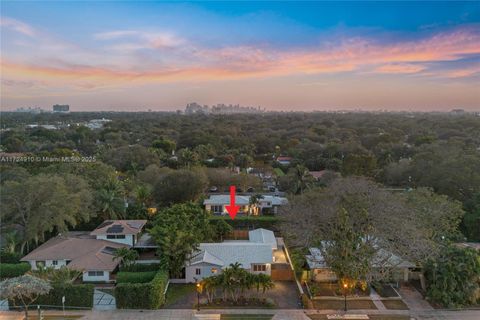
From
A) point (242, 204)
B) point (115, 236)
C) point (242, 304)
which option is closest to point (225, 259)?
point (242, 304)

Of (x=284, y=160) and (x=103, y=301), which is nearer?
(x=103, y=301)

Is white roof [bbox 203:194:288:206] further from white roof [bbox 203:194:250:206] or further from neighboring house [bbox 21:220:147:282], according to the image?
neighboring house [bbox 21:220:147:282]

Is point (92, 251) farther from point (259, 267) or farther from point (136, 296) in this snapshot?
point (259, 267)

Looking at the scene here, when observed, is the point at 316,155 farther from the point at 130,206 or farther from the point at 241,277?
the point at 241,277

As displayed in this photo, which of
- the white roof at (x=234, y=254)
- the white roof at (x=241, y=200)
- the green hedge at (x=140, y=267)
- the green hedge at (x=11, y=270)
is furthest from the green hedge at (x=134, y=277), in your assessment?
the white roof at (x=241, y=200)

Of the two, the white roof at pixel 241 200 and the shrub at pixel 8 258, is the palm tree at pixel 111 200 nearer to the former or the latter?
the shrub at pixel 8 258

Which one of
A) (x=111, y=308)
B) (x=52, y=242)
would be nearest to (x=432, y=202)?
(x=111, y=308)
